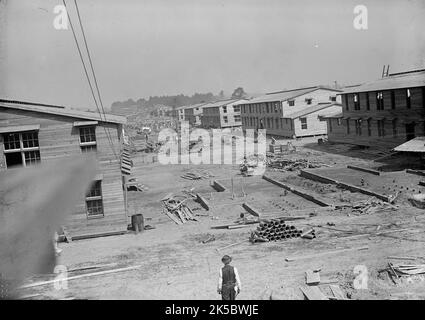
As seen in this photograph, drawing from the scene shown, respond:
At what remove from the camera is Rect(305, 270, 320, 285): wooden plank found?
12.9 m

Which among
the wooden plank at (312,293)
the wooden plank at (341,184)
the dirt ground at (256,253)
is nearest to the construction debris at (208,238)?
the dirt ground at (256,253)

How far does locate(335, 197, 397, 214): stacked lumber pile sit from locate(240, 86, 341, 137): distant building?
3539 centimetres

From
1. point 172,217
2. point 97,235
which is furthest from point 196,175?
point 97,235

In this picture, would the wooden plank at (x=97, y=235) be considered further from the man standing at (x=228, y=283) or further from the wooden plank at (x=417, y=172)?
the wooden plank at (x=417, y=172)

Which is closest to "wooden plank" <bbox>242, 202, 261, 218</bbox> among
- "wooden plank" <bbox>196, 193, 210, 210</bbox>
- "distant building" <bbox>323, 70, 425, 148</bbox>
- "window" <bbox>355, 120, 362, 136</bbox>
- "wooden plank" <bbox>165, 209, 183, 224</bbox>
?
"wooden plank" <bbox>196, 193, 210, 210</bbox>

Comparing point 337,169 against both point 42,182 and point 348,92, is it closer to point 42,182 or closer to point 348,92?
point 348,92

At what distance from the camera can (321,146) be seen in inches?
1977

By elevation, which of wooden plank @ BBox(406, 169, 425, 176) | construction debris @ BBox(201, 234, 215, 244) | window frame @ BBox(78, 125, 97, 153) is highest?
window frame @ BBox(78, 125, 97, 153)

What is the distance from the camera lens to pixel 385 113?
127 feet

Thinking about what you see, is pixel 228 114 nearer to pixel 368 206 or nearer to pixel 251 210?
pixel 251 210

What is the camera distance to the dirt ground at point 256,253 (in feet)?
43.1

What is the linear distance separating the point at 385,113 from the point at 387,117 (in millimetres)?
481

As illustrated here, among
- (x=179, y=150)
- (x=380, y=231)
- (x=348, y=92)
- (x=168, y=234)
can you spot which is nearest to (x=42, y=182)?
(x=168, y=234)

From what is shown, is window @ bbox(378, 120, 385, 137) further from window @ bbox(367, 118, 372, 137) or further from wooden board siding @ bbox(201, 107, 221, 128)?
wooden board siding @ bbox(201, 107, 221, 128)
